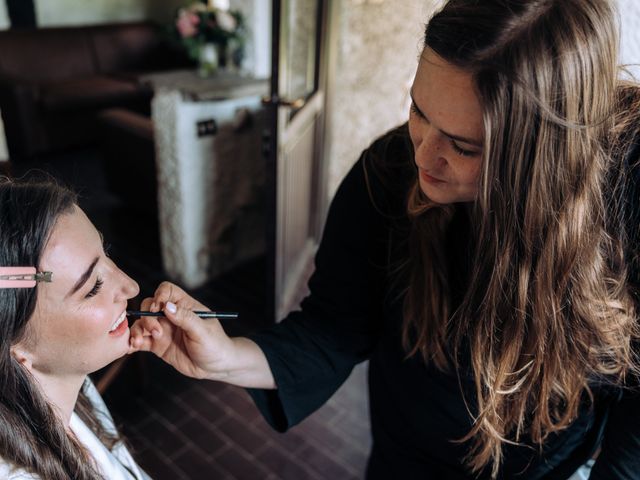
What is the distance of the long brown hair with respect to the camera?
0.69 m

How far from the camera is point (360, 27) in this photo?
3492mm

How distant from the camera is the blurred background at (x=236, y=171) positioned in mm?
2150

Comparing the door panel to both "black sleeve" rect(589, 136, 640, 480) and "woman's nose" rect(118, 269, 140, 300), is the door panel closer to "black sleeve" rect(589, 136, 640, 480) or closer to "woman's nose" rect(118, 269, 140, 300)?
"woman's nose" rect(118, 269, 140, 300)

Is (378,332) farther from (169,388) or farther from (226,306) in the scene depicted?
(226,306)

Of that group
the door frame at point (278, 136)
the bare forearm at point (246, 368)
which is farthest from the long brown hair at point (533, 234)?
the door frame at point (278, 136)

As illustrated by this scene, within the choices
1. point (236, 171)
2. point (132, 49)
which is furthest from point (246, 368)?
point (132, 49)

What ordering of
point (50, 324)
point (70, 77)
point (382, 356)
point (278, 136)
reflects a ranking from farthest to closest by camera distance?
point (70, 77)
point (278, 136)
point (382, 356)
point (50, 324)

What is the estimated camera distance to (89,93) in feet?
16.4

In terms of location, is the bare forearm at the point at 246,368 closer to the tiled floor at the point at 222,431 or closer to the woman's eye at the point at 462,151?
the woman's eye at the point at 462,151

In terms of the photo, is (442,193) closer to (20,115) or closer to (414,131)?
(414,131)

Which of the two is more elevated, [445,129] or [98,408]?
[445,129]

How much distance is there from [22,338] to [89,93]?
15.3ft

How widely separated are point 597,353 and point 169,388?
6.19 ft

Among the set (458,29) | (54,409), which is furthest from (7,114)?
(458,29)
